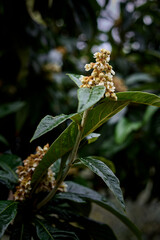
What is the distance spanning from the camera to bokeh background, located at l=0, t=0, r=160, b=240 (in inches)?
42.6

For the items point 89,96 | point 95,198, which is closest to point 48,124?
point 89,96

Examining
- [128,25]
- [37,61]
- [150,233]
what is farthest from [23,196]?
[150,233]

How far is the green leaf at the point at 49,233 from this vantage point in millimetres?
511

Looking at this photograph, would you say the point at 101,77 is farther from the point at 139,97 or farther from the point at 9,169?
the point at 9,169

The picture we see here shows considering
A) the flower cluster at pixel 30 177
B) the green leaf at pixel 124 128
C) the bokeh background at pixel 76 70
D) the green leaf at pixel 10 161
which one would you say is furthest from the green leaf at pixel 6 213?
the green leaf at pixel 124 128

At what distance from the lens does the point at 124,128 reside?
1.24 m

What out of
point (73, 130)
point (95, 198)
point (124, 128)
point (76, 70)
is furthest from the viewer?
point (76, 70)

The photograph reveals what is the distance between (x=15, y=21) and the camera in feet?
3.85

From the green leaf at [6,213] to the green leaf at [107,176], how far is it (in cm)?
18

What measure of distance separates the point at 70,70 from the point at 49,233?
63.9 inches

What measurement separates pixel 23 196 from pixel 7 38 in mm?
948

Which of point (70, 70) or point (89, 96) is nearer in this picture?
point (89, 96)

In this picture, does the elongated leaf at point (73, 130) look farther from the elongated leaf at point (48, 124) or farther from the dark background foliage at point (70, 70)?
the dark background foliage at point (70, 70)

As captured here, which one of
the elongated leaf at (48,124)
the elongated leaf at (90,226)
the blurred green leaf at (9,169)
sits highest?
the elongated leaf at (48,124)
